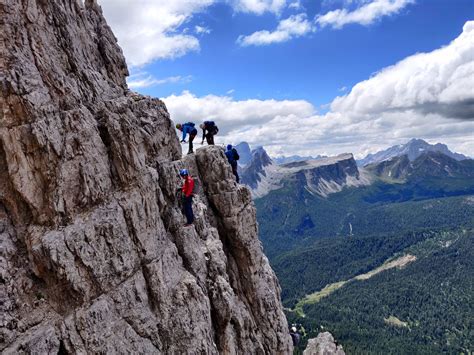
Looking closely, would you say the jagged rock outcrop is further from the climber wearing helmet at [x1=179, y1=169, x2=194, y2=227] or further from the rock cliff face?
the climber wearing helmet at [x1=179, y1=169, x2=194, y2=227]

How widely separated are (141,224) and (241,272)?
12545 mm

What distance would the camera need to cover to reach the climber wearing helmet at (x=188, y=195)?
27.5 meters

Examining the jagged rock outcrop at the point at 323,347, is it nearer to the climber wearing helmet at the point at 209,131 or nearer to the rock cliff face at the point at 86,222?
the rock cliff face at the point at 86,222

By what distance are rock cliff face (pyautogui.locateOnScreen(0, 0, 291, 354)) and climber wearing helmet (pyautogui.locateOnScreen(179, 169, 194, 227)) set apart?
80 cm

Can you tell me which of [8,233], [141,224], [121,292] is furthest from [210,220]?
[8,233]

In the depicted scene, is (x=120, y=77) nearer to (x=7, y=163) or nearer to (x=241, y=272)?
(x=7, y=163)

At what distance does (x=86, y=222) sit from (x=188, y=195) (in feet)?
27.5

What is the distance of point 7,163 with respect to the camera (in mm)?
20047

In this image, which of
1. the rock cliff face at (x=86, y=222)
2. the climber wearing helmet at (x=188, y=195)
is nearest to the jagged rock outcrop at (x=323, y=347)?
the rock cliff face at (x=86, y=222)

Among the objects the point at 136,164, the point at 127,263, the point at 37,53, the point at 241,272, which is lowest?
the point at 241,272

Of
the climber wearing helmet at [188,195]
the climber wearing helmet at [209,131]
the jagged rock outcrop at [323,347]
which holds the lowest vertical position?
the jagged rock outcrop at [323,347]

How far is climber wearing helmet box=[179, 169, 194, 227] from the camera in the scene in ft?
90.4

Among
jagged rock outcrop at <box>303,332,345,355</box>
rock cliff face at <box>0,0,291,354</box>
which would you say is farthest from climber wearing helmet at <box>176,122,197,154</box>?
jagged rock outcrop at <box>303,332,345,355</box>

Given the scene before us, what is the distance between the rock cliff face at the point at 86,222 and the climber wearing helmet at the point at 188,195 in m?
0.80
